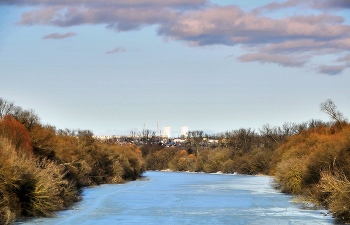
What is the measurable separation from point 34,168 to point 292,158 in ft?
93.5

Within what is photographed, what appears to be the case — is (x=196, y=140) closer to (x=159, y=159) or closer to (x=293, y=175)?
(x=159, y=159)

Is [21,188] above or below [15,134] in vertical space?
below

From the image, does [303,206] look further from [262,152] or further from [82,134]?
[262,152]

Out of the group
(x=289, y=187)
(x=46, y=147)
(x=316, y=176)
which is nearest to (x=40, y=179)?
(x=46, y=147)

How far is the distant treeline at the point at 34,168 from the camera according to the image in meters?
22.1

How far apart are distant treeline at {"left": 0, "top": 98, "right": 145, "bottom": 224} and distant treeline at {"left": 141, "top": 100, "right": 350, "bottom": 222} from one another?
16201 millimetres

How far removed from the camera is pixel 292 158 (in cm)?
4381

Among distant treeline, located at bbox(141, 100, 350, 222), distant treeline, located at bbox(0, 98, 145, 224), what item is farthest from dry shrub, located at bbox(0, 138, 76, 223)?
distant treeline, located at bbox(141, 100, 350, 222)

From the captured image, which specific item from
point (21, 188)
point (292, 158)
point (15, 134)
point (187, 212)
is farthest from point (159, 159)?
point (21, 188)

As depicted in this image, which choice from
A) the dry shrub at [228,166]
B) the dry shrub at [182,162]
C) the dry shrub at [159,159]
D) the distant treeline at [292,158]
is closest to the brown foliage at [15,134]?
the distant treeline at [292,158]

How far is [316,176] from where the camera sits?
33.6 meters

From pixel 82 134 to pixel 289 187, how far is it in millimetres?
30696

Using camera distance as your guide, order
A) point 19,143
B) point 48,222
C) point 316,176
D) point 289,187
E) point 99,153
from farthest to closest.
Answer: point 99,153
point 289,187
point 316,176
point 19,143
point 48,222

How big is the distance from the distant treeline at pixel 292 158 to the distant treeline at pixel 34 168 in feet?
53.2
